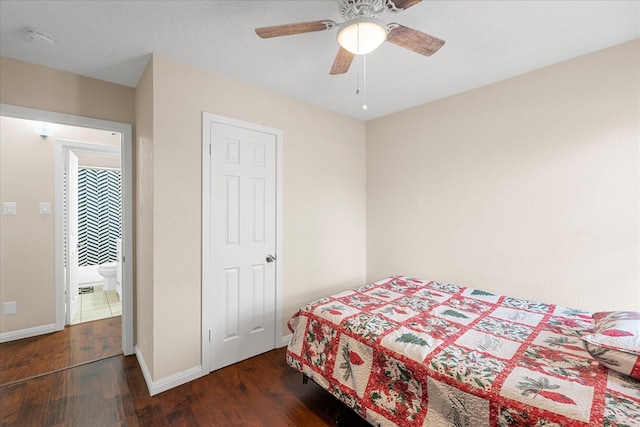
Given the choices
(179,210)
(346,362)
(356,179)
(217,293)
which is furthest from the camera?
(356,179)

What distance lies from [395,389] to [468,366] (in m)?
0.39

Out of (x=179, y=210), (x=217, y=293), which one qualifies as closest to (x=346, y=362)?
(x=217, y=293)

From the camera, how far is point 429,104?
2.97 metres

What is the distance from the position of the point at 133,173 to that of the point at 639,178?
3.97 m

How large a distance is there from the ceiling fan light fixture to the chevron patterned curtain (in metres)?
5.04

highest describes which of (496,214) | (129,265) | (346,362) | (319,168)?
(319,168)

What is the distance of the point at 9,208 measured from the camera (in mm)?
2850

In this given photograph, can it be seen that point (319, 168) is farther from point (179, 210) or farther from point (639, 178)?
point (639, 178)

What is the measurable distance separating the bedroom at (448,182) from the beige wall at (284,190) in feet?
0.04

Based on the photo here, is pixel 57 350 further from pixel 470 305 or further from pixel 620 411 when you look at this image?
pixel 620 411

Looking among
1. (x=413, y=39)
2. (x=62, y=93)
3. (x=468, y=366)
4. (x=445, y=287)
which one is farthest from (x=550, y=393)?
(x=62, y=93)

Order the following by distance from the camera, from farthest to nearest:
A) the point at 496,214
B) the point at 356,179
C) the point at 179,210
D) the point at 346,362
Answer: the point at 356,179 → the point at 496,214 → the point at 179,210 → the point at 346,362

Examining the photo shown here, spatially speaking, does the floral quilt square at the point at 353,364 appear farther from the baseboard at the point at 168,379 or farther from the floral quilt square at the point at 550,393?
the baseboard at the point at 168,379

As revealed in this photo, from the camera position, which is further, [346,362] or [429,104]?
[429,104]
